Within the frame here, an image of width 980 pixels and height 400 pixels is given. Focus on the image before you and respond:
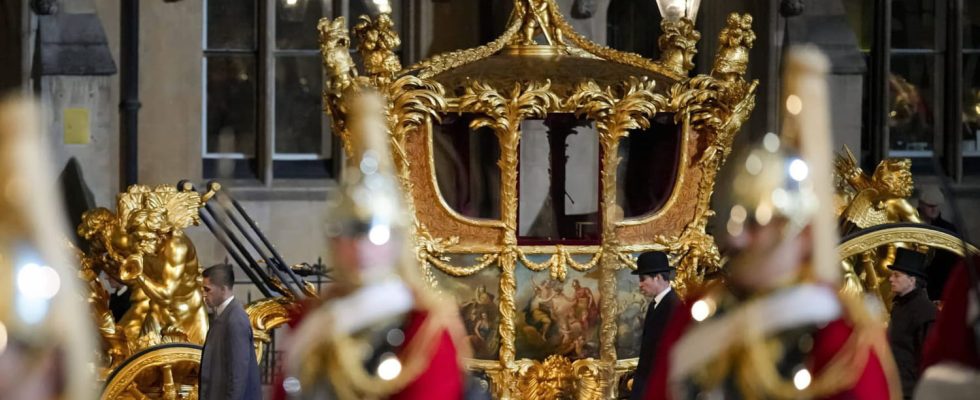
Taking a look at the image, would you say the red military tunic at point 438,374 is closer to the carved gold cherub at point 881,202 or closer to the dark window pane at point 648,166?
the dark window pane at point 648,166

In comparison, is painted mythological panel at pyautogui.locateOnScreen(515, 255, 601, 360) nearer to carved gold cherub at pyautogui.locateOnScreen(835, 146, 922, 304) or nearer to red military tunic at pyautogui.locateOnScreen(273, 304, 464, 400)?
carved gold cherub at pyautogui.locateOnScreen(835, 146, 922, 304)

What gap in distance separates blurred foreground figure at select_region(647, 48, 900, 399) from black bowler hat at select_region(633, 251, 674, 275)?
4486 mm

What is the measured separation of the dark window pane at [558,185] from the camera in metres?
13.7

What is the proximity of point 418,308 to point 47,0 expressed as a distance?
13.9 m

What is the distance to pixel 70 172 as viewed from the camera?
794 inches

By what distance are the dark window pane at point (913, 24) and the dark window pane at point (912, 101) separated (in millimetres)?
146

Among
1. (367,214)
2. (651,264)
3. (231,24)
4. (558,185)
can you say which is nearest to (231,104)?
(231,24)

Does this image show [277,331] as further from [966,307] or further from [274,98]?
[966,307]

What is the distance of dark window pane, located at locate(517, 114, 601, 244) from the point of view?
13.7 metres

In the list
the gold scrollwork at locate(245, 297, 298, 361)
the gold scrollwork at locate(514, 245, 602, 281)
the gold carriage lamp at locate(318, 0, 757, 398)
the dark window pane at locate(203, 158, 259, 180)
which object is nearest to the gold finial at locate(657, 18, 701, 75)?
the gold carriage lamp at locate(318, 0, 757, 398)

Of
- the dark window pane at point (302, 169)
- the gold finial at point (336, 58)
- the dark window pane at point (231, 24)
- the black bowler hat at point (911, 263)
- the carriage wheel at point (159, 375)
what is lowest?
the carriage wheel at point (159, 375)

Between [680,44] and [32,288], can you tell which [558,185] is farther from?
[32,288]

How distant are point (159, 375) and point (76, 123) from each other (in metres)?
7.00

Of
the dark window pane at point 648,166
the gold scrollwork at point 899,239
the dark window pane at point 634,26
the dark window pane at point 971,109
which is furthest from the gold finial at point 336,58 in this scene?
the dark window pane at point 971,109
